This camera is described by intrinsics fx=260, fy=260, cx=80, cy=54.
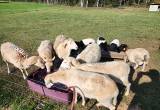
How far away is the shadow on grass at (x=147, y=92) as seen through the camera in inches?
346

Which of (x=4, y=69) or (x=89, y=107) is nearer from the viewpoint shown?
(x=89, y=107)

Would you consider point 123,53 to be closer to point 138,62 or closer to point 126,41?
point 138,62

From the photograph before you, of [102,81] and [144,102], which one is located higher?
[102,81]

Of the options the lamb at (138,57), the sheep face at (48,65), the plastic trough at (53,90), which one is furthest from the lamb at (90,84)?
the lamb at (138,57)

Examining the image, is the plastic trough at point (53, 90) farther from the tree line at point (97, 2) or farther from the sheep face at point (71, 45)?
the tree line at point (97, 2)

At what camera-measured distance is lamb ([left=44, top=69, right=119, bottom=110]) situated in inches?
293

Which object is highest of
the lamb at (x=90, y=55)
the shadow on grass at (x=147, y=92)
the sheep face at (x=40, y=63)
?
the lamb at (x=90, y=55)

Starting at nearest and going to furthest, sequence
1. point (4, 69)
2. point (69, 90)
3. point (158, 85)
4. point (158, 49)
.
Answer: point (69, 90)
point (158, 85)
point (4, 69)
point (158, 49)

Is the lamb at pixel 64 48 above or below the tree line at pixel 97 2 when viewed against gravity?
above

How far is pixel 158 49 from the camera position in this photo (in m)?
15.4

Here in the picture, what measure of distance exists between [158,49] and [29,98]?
30.3ft

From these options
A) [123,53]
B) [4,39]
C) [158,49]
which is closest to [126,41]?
[158,49]

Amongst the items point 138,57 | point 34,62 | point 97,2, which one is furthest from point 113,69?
point 97,2

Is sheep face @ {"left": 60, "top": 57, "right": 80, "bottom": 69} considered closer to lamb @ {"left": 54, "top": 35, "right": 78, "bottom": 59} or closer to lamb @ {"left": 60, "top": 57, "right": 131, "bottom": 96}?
lamb @ {"left": 60, "top": 57, "right": 131, "bottom": 96}
